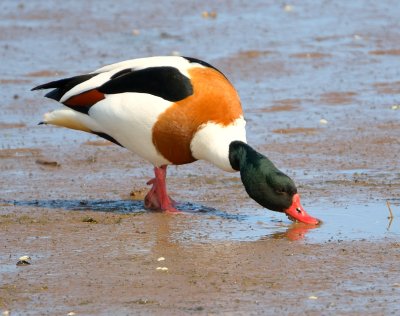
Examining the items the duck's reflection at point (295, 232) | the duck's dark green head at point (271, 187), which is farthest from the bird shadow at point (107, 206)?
the duck's reflection at point (295, 232)

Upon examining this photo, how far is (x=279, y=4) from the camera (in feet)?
60.6

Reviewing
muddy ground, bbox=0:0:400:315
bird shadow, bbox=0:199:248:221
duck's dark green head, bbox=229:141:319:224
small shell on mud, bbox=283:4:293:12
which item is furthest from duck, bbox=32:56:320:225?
small shell on mud, bbox=283:4:293:12

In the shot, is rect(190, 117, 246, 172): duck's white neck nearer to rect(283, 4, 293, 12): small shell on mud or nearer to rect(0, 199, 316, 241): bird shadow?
rect(0, 199, 316, 241): bird shadow

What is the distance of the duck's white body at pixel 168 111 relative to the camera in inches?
335

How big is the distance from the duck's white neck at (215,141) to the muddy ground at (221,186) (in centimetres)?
44

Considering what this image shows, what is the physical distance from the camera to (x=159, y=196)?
8969mm

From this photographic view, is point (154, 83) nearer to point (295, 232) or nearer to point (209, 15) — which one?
point (295, 232)

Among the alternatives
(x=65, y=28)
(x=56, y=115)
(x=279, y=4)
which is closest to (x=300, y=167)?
(x=56, y=115)

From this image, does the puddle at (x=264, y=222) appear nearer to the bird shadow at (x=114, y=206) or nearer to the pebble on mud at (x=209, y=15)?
the bird shadow at (x=114, y=206)

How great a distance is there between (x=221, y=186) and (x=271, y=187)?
1.39 metres

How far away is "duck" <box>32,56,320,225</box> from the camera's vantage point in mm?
8305

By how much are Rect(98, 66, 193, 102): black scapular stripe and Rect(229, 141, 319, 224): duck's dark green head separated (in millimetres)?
677

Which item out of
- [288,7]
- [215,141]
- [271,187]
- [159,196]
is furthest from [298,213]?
[288,7]

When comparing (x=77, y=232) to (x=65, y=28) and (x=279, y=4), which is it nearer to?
(x=65, y=28)
